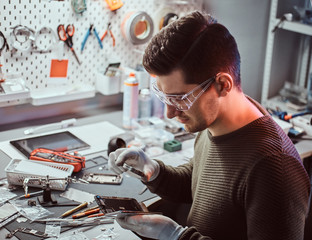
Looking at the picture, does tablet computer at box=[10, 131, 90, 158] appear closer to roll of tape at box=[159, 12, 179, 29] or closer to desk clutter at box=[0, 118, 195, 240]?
desk clutter at box=[0, 118, 195, 240]

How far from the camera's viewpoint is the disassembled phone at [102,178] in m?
1.77

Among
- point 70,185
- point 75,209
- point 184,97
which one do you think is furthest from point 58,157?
point 184,97

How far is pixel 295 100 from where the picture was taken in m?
2.75

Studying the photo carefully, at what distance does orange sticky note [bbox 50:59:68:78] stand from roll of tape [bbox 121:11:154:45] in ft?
1.21

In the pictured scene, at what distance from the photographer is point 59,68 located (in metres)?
2.29

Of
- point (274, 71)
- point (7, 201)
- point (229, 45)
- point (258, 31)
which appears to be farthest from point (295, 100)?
point (7, 201)

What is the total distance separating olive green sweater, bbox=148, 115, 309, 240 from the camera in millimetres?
1238

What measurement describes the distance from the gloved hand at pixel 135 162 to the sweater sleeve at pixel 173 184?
27mm

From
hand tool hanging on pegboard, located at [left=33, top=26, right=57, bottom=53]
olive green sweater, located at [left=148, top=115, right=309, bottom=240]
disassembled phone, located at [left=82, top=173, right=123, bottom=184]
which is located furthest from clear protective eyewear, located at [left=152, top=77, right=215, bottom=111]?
hand tool hanging on pegboard, located at [left=33, top=26, right=57, bottom=53]

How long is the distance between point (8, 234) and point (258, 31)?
1.93 m

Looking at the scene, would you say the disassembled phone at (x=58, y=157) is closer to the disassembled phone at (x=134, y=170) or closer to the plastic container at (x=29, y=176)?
the plastic container at (x=29, y=176)

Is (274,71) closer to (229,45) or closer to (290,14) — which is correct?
(290,14)

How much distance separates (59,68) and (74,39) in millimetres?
166

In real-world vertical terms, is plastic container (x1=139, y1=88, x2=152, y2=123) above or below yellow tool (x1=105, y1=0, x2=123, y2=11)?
below
